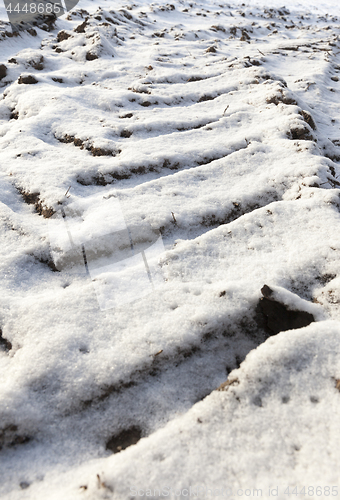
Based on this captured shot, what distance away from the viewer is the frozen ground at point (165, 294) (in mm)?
1172

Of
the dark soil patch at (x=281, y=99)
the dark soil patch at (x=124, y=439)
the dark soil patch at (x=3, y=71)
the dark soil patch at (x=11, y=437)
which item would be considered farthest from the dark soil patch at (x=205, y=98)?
the dark soil patch at (x=11, y=437)

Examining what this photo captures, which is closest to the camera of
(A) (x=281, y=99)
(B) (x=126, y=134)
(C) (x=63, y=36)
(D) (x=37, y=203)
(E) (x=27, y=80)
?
(D) (x=37, y=203)

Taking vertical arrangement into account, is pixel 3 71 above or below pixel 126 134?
above

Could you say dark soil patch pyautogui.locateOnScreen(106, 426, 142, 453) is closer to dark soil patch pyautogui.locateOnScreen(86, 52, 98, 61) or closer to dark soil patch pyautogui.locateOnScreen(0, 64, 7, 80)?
dark soil patch pyautogui.locateOnScreen(0, 64, 7, 80)

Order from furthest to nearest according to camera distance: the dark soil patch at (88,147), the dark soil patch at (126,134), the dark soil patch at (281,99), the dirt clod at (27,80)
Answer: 1. the dirt clod at (27,80)
2. the dark soil patch at (281,99)
3. the dark soil patch at (126,134)
4. the dark soil patch at (88,147)

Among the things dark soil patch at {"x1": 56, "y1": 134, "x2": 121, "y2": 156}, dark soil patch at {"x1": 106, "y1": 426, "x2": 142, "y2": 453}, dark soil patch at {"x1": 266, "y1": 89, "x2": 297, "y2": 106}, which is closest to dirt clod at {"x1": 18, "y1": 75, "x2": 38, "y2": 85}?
dark soil patch at {"x1": 56, "y1": 134, "x2": 121, "y2": 156}

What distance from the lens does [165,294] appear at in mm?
1785

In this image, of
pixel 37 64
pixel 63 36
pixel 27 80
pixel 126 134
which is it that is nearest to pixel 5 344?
pixel 126 134

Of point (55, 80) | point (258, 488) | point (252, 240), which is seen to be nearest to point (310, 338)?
point (258, 488)

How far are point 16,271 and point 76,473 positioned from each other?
123 centimetres

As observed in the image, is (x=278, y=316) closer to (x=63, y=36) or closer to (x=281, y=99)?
(x=281, y=99)

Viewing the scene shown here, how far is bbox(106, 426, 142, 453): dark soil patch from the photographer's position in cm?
128

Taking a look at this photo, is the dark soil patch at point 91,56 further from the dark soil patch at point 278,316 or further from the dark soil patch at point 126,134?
the dark soil patch at point 278,316

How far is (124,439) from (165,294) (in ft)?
2.44
